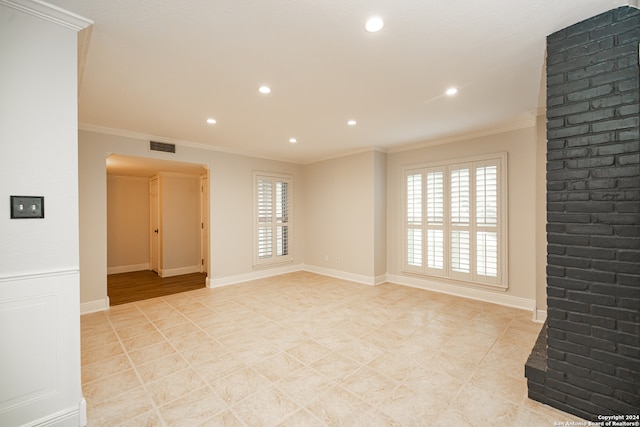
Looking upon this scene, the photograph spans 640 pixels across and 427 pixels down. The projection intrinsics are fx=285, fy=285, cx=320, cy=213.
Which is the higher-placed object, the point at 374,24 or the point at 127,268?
the point at 374,24

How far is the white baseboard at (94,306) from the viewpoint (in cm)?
398

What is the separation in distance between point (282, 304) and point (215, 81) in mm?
3117

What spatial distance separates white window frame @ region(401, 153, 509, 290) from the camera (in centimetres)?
425

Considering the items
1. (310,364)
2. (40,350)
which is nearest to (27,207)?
(40,350)

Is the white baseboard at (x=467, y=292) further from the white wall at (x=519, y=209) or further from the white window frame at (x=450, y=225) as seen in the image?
the white window frame at (x=450, y=225)

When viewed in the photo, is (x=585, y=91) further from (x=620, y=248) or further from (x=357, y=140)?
(x=357, y=140)

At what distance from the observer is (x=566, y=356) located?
76.2 inches

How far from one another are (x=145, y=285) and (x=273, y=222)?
2.79 meters

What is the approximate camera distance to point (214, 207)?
5.38 metres

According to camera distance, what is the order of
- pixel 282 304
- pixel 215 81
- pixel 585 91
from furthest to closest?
pixel 282 304 → pixel 215 81 → pixel 585 91

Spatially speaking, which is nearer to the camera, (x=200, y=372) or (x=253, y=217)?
(x=200, y=372)

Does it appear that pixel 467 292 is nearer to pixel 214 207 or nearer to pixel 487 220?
pixel 487 220

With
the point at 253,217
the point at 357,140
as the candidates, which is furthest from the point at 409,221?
the point at 253,217

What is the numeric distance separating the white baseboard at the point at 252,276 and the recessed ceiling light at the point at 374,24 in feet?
A: 15.7
